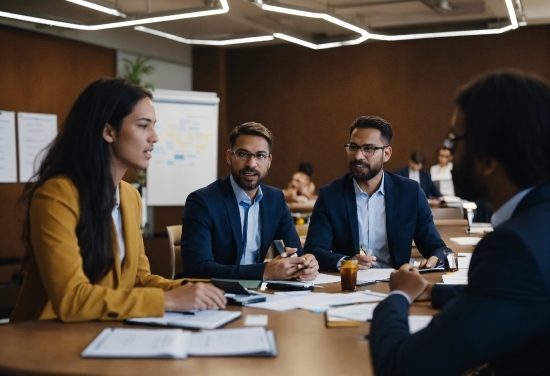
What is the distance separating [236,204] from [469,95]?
6.81 feet

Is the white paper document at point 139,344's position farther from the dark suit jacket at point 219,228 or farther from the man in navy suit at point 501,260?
the dark suit jacket at point 219,228

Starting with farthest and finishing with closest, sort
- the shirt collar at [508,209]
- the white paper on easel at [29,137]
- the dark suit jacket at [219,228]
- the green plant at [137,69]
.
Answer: the green plant at [137,69] < the white paper on easel at [29,137] < the dark suit jacket at [219,228] < the shirt collar at [508,209]

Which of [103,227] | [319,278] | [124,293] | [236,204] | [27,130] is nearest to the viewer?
[124,293]

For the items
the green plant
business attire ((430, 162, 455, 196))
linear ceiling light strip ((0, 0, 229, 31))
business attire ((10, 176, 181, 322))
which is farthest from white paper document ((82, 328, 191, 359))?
business attire ((430, 162, 455, 196))

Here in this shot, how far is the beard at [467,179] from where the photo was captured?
4.72 ft

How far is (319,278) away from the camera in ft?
9.19

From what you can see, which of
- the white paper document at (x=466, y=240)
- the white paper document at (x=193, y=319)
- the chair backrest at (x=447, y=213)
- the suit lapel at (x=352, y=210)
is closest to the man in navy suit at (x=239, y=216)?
the suit lapel at (x=352, y=210)

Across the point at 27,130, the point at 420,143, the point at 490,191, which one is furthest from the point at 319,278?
the point at 420,143

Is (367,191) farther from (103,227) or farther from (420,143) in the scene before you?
(420,143)

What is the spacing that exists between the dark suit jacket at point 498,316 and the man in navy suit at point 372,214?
2135 mm

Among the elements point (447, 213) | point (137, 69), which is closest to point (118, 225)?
point (447, 213)

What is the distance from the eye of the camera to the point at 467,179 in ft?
→ 4.80

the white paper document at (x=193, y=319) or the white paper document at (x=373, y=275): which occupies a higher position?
the white paper document at (x=193, y=319)

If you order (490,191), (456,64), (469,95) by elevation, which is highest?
(456,64)
